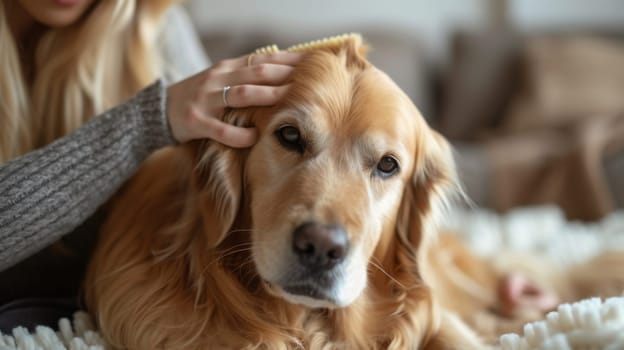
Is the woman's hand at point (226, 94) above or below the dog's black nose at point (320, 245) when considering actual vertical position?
above

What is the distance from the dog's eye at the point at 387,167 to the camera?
49.6 inches

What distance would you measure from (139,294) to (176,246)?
0.39 ft

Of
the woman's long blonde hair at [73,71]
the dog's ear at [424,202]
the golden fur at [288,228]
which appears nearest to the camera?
the golden fur at [288,228]

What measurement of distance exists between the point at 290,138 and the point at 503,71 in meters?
2.64

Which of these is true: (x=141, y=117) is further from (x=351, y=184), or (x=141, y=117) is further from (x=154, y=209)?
(x=351, y=184)

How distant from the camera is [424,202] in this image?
1.40 m

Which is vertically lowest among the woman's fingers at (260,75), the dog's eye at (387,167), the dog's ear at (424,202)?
the dog's ear at (424,202)

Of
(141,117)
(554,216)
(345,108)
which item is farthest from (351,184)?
(554,216)

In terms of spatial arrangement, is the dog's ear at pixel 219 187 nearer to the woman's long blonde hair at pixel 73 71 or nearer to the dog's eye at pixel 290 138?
the dog's eye at pixel 290 138

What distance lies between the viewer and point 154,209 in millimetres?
1404

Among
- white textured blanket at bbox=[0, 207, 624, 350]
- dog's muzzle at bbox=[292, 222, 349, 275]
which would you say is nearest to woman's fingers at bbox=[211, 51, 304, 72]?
dog's muzzle at bbox=[292, 222, 349, 275]

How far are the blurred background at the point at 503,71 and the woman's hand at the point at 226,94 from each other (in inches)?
69.5

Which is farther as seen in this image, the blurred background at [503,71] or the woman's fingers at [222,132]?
the blurred background at [503,71]

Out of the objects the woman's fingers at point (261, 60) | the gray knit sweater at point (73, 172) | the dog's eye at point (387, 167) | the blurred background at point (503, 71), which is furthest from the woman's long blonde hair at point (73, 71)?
the blurred background at point (503, 71)
